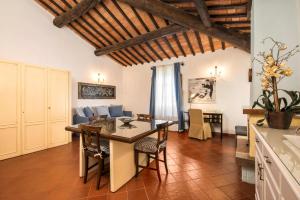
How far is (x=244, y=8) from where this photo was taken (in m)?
3.02

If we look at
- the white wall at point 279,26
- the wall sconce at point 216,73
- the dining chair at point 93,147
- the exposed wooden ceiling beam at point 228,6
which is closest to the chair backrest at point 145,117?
the dining chair at point 93,147

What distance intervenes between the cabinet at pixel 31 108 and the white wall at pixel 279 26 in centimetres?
411

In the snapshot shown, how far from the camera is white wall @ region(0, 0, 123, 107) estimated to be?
12.0 feet

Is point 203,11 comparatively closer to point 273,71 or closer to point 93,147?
point 273,71

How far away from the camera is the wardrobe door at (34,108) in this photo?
131 inches

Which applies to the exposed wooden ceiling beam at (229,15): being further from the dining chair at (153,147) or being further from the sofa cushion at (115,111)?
the sofa cushion at (115,111)

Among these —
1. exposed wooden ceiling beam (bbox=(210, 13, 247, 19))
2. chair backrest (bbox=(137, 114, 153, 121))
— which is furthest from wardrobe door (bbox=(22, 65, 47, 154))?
exposed wooden ceiling beam (bbox=(210, 13, 247, 19))

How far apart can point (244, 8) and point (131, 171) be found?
3.62 metres

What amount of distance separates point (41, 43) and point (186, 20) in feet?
12.7

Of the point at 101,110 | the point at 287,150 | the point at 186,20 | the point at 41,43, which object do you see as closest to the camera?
the point at 287,150

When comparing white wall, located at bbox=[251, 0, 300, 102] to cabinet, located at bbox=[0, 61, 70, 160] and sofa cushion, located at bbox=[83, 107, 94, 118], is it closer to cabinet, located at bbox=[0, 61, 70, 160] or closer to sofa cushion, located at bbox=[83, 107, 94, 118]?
cabinet, located at bbox=[0, 61, 70, 160]

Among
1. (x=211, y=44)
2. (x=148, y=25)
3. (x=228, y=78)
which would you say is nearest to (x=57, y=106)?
(x=148, y=25)

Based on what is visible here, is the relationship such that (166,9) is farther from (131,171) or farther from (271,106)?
(131,171)

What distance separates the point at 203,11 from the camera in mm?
3008
